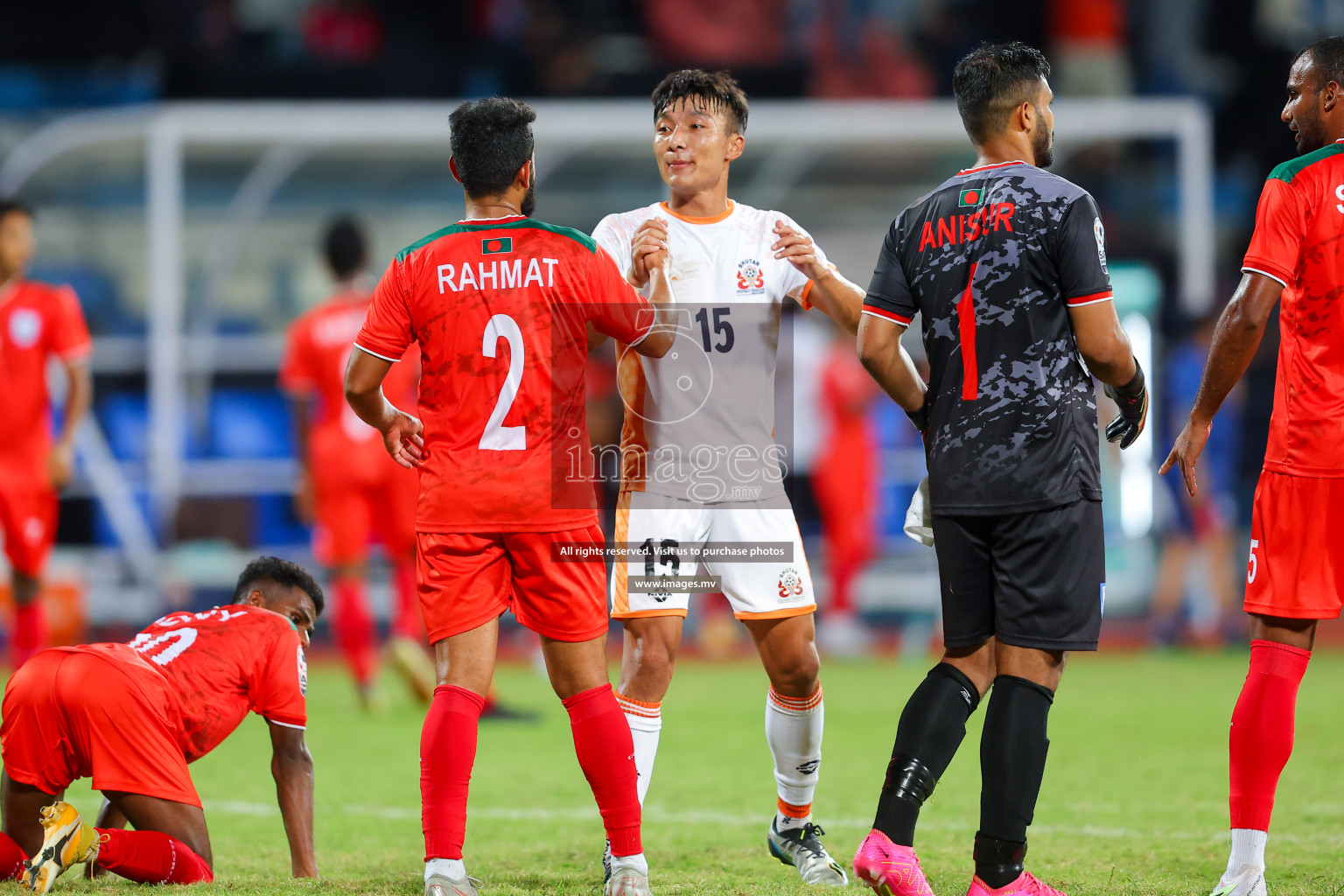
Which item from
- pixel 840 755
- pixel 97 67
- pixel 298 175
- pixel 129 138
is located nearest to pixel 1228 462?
pixel 840 755

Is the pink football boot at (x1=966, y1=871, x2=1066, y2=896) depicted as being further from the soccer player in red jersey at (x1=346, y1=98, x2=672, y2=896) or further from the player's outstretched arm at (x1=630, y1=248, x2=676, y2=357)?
the player's outstretched arm at (x1=630, y1=248, x2=676, y2=357)

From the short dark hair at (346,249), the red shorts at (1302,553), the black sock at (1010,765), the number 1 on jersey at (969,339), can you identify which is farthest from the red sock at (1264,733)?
the short dark hair at (346,249)

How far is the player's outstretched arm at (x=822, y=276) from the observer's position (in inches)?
169

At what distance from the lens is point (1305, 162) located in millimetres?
3957

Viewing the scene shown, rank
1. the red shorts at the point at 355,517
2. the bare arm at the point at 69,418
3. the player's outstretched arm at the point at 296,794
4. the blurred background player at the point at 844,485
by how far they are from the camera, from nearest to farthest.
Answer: the player's outstretched arm at the point at 296,794, the bare arm at the point at 69,418, the red shorts at the point at 355,517, the blurred background player at the point at 844,485

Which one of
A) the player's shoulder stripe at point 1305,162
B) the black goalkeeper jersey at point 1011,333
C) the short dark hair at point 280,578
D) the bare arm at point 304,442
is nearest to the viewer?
the black goalkeeper jersey at point 1011,333

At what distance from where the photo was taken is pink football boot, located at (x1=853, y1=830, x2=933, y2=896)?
355 cm

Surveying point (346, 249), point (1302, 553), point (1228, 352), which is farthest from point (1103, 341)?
point (346, 249)

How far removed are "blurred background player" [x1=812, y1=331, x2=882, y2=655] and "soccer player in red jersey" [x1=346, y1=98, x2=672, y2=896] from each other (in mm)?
7682

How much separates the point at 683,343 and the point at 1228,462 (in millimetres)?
8919

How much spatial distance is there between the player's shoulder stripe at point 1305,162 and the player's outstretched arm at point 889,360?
1.13 m

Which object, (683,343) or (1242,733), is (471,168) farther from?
(1242,733)

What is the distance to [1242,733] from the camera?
3.95 m

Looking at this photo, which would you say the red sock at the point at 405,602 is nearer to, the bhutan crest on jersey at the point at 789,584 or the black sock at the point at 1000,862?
the bhutan crest on jersey at the point at 789,584
